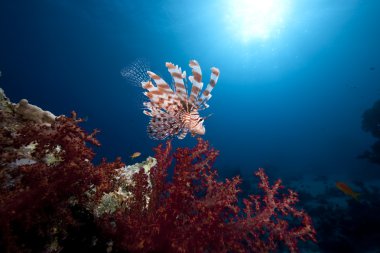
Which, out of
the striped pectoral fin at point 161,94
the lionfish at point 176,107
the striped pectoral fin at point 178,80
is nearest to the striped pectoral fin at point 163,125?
Result: the lionfish at point 176,107

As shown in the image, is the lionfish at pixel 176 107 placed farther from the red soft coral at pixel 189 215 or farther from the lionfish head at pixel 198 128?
the red soft coral at pixel 189 215

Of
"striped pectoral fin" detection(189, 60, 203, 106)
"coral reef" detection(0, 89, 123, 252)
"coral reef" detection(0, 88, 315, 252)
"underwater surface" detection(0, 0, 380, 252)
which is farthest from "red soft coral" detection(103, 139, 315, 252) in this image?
"striped pectoral fin" detection(189, 60, 203, 106)

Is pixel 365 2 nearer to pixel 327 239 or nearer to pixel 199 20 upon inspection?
pixel 199 20

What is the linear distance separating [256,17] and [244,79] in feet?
177

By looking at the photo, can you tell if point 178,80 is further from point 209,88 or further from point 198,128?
point 198,128

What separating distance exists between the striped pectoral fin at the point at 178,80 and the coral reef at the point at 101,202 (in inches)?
55.7

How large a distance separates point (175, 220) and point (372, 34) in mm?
93163

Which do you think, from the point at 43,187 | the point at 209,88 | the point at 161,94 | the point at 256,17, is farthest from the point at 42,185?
the point at 256,17

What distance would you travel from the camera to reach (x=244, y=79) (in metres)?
99.7

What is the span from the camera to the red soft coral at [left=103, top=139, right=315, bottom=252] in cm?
227

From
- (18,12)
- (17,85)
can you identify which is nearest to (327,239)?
(18,12)

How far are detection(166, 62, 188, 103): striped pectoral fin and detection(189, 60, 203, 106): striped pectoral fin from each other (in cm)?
14

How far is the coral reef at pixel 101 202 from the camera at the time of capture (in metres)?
1.91

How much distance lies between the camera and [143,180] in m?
2.72
